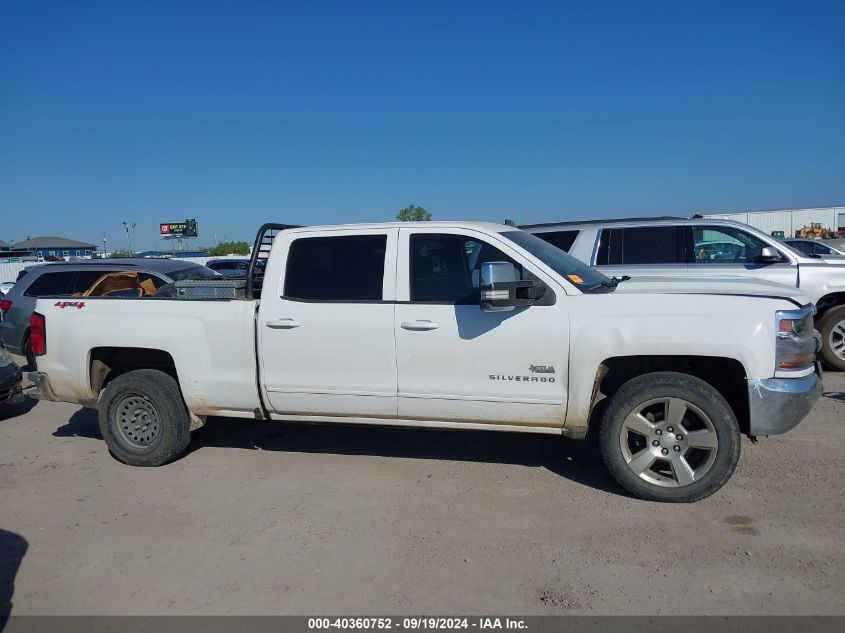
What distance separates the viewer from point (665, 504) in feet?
14.5

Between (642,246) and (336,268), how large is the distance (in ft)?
15.7

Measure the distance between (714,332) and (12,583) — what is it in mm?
4427

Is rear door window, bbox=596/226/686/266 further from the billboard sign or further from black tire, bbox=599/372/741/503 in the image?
the billboard sign

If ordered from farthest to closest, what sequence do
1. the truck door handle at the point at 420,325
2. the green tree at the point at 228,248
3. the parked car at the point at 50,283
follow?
the green tree at the point at 228,248
the parked car at the point at 50,283
the truck door handle at the point at 420,325

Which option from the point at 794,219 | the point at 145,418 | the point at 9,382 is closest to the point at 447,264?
the point at 145,418

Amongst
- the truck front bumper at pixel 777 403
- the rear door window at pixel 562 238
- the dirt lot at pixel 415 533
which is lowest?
the dirt lot at pixel 415 533

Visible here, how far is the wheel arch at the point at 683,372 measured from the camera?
441cm

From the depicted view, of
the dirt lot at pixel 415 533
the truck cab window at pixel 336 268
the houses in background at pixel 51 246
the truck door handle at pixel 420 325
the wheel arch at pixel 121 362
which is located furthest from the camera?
the houses in background at pixel 51 246

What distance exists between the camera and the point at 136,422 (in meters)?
5.57

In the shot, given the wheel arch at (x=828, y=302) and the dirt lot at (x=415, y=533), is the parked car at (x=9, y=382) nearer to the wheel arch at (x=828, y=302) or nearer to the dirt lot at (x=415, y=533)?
the dirt lot at (x=415, y=533)

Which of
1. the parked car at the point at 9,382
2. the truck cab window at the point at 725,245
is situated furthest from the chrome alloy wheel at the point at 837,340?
the parked car at the point at 9,382

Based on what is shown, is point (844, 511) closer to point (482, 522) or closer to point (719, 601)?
point (719, 601)

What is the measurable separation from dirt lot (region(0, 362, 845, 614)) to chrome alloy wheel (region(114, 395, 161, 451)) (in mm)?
249

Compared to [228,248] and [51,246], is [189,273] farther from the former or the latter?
[51,246]
